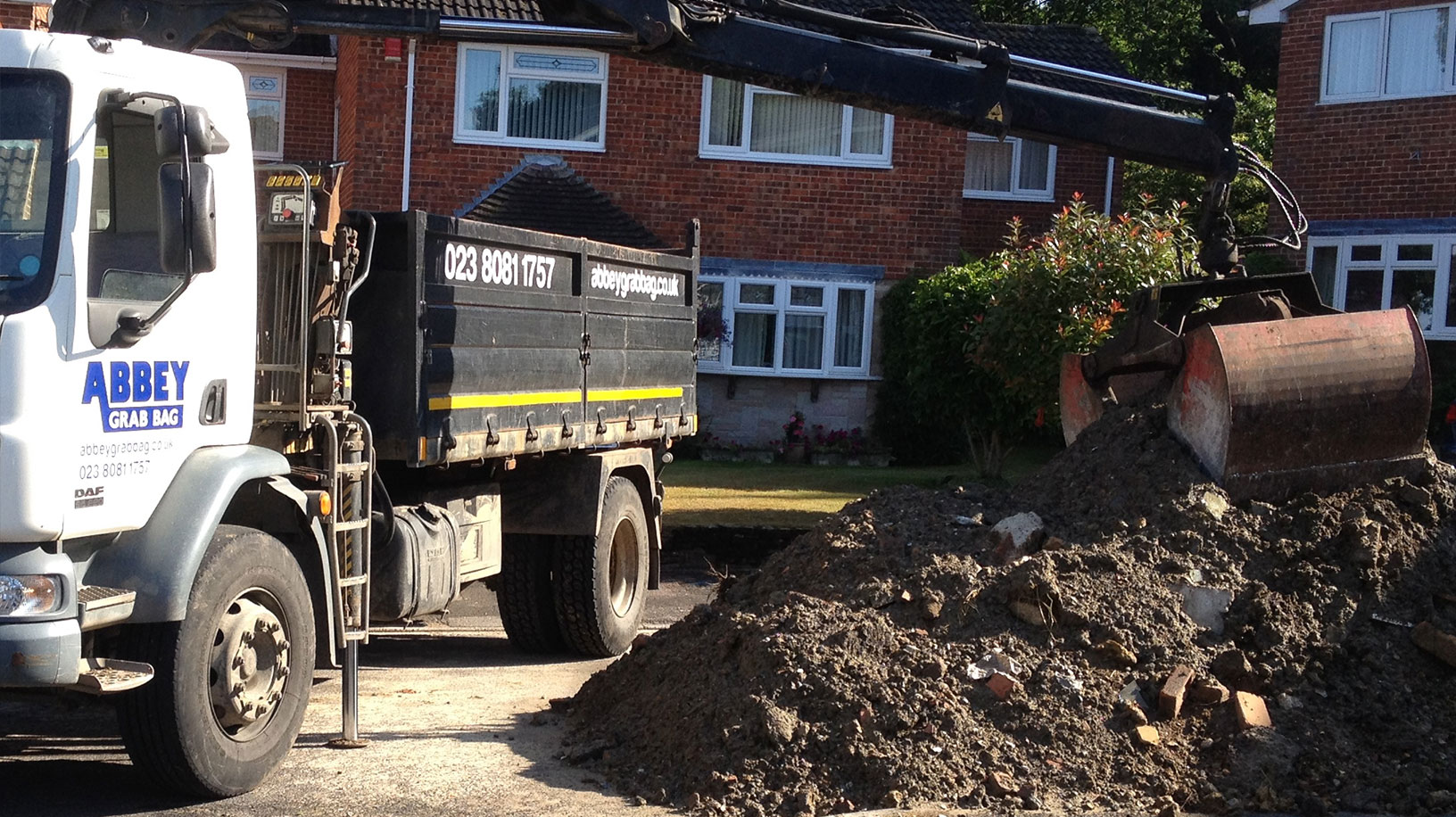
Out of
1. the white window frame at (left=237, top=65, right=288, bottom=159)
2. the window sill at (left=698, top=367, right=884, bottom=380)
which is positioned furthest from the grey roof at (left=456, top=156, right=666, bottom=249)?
the white window frame at (left=237, top=65, right=288, bottom=159)

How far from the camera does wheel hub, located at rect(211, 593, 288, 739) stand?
18.8 ft

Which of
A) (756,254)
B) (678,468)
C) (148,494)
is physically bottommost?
(678,468)

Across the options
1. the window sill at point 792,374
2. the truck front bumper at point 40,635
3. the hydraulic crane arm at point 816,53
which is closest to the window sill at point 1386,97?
the window sill at point 792,374

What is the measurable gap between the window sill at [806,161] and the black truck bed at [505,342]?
35.0ft

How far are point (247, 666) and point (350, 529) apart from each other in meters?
0.94

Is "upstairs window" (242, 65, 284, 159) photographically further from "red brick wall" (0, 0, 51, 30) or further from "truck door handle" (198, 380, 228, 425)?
"truck door handle" (198, 380, 228, 425)

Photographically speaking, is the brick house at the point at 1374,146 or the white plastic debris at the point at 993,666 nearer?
the white plastic debris at the point at 993,666

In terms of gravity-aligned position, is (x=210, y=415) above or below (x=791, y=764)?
above

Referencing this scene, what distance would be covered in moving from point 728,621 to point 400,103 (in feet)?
48.3

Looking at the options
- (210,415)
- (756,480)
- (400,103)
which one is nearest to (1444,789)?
(210,415)

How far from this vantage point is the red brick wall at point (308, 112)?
949 inches

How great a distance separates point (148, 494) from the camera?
5.52 meters

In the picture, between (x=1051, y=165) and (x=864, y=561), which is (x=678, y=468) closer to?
(x=1051, y=165)

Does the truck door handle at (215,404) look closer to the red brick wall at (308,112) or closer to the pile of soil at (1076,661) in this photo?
the pile of soil at (1076,661)
